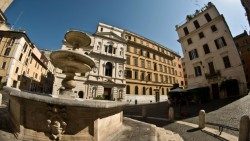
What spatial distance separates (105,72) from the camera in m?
33.2

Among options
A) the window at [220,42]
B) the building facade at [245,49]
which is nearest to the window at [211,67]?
the window at [220,42]

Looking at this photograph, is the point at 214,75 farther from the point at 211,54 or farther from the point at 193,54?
the point at 193,54

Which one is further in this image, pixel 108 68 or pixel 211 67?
pixel 108 68

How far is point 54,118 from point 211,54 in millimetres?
25402

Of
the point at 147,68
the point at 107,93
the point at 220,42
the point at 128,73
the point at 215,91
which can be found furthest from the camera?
the point at 147,68

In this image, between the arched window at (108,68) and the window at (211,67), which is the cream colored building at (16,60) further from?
the window at (211,67)

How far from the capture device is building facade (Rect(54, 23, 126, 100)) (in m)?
30.8

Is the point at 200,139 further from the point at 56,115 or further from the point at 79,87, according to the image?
the point at 79,87

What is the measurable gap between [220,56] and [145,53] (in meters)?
20.3

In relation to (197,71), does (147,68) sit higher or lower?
higher

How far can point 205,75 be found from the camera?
80.4 feet

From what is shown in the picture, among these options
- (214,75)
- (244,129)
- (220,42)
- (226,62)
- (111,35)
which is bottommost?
(244,129)

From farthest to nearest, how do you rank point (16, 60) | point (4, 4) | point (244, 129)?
point (16, 60) < point (4, 4) < point (244, 129)

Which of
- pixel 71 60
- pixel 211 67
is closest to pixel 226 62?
pixel 211 67
